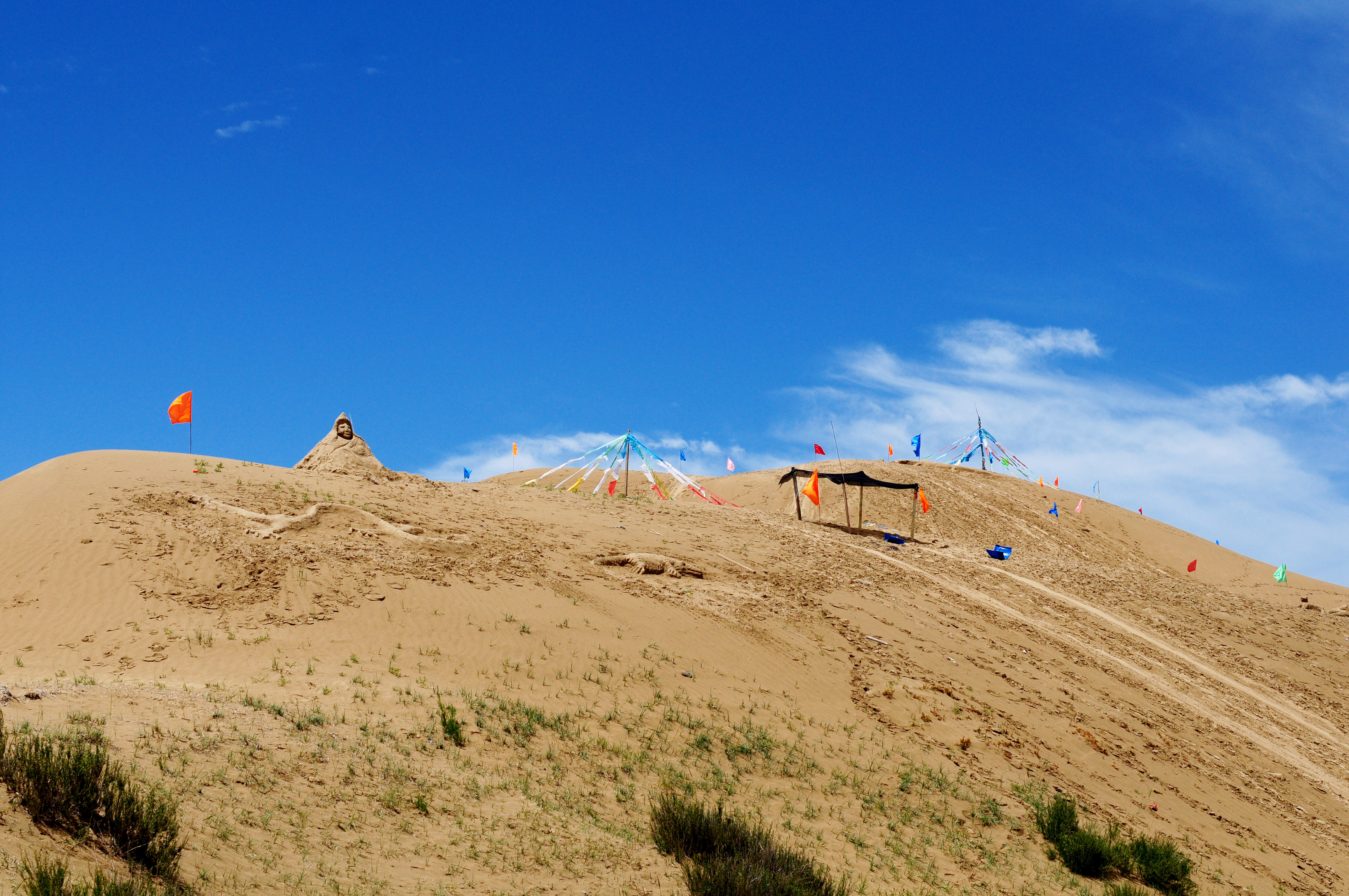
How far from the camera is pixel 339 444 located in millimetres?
24781

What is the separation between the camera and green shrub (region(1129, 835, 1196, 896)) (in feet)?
37.7

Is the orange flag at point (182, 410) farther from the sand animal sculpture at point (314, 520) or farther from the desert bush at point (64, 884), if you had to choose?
the desert bush at point (64, 884)

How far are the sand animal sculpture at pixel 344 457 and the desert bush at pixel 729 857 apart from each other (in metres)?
16.6

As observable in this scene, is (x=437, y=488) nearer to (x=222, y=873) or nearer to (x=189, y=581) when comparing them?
(x=189, y=581)

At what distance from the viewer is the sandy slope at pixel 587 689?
9031 millimetres

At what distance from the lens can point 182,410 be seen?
22.2m

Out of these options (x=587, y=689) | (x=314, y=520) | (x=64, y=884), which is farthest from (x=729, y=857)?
(x=314, y=520)

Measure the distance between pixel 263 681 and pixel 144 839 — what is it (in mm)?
5670

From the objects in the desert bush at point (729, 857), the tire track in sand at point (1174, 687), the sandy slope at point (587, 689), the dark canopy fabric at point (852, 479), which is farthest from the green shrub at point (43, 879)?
the dark canopy fabric at point (852, 479)

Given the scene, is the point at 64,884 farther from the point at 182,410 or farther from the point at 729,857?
the point at 182,410

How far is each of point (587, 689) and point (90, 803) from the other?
7584 millimetres

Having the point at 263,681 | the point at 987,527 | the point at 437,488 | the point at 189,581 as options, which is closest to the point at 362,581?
the point at 189,581

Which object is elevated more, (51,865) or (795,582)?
(795,582)

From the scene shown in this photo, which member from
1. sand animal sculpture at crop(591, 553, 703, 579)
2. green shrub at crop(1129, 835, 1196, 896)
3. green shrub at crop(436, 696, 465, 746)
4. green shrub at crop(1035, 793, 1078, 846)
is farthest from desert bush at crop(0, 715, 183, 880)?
sand animal sculpture at crop(591, 553, 703, 579)
